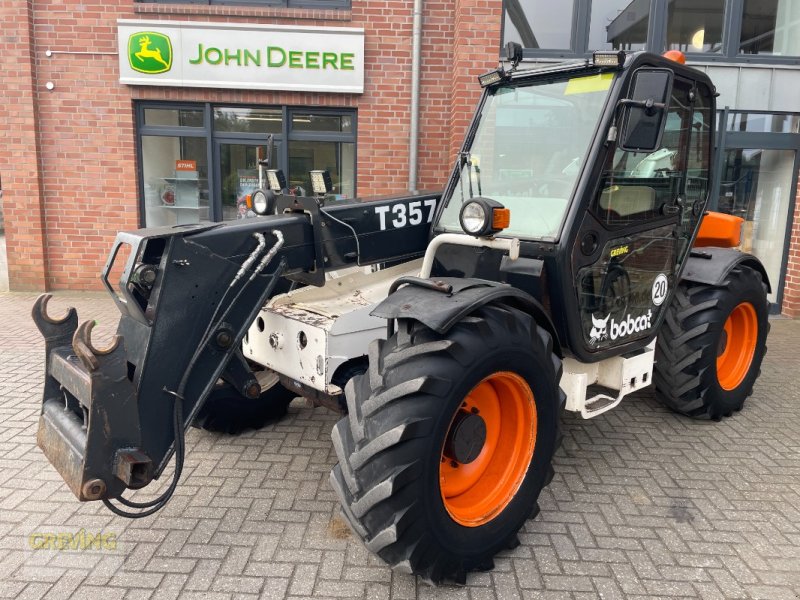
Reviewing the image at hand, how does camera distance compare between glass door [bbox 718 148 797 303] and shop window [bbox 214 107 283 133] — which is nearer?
glass door [bbox 718 148 797 303]

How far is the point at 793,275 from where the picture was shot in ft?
26.9

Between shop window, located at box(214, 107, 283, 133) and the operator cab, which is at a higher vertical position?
shop window, located at box(214, 107, 283, 133)

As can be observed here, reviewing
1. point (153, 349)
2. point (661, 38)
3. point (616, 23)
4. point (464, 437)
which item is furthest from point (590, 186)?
point (661, 38)

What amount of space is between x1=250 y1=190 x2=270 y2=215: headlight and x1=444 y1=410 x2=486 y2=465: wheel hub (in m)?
1.60

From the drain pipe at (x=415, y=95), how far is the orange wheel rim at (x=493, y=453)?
19.0ft

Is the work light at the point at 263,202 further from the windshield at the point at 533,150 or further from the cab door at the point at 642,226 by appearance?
the cab door at the point at 642,226

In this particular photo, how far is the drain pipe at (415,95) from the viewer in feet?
26.3

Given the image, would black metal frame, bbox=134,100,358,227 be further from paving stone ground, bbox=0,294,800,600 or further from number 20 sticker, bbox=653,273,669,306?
number 20 sticker, bbox=653,273,669,306

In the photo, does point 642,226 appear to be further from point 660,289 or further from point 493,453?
point 493,453

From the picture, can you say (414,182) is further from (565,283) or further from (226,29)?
(565,283)

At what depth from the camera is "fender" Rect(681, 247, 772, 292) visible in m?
4.46

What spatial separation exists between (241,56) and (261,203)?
546cm

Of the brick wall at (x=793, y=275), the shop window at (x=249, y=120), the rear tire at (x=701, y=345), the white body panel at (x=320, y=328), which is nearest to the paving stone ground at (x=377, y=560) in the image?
the rear tire at (x=701, y=345)

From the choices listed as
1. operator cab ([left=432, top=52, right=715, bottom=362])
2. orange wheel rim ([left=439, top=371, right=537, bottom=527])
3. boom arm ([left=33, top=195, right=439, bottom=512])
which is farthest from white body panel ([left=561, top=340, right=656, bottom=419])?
boom arm ([left=33, top=195, right=439, bottom=512])
